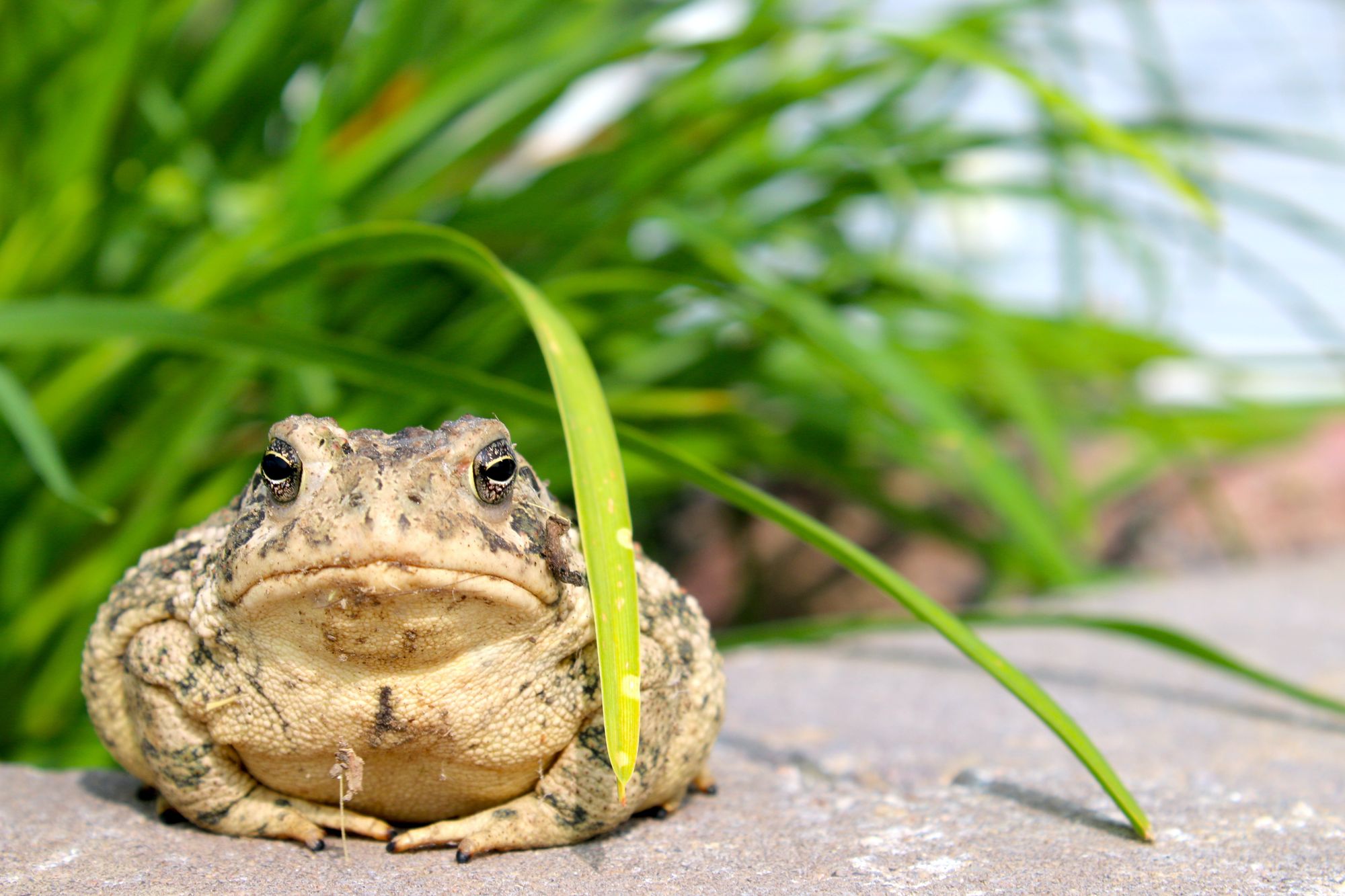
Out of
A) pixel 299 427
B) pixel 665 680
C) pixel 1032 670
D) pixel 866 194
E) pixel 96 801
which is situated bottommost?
pixel 1032 670

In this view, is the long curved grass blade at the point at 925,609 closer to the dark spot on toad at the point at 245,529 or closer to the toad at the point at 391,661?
the toad at the point at 391,661

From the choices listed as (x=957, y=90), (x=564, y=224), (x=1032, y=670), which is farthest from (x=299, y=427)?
(x=957, y=90)

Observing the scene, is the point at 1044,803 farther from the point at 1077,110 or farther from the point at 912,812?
the point at 1077,110

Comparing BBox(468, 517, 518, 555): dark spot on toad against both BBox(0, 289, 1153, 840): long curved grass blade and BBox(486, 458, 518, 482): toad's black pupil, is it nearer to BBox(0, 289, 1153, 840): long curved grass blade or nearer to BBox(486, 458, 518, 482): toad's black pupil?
BBox(486, 458, 518, 482): toad's black pupil

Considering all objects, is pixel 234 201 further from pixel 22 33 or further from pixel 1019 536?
pixel 1019 536

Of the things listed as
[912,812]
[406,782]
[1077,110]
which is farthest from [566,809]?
[1077,110]

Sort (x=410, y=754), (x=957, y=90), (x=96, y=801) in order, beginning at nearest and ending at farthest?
(x=410, y=754), (x=96, y=801), (x=957, y=90)

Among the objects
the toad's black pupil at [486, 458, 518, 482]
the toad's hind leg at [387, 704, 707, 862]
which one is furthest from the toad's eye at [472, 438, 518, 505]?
the toad's hind leg at [387, 704, 707, 862]
